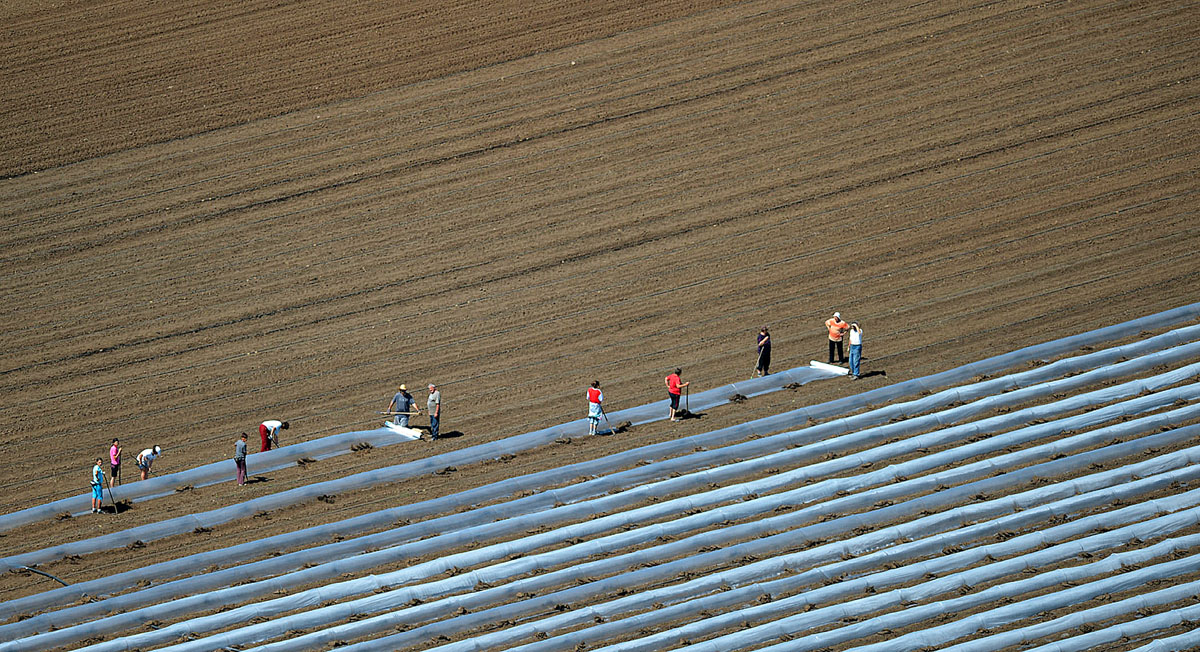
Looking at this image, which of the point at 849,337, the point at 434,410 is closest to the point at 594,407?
the point at 434,410

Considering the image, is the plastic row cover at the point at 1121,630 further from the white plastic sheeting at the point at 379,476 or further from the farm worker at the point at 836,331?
the white plastic sheeting at the point at 379,476

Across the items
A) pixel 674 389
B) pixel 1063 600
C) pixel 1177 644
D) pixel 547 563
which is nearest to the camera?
pixel 1177 644

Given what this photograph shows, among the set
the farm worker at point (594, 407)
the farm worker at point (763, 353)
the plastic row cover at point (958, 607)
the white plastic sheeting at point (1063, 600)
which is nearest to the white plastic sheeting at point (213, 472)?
the farm worker at point (594, 407)

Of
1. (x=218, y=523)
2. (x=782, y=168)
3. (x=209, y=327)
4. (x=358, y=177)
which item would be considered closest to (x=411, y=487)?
(x=218, y=523)

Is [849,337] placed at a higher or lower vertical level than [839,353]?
higher

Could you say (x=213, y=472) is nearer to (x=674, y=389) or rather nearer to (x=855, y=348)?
(x=674, y=389)

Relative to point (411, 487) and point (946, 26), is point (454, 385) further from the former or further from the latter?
point (946, 26)

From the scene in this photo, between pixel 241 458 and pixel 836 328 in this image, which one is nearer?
pixel 241 458
